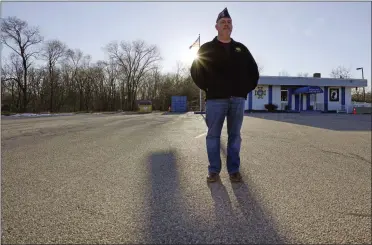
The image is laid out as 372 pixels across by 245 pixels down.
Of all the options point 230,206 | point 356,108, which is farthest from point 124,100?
point 230,206

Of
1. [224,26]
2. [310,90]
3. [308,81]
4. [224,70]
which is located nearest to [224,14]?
[224,26]

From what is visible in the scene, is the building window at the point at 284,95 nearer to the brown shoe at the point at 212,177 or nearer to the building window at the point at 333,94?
the building window at the point at 333,94

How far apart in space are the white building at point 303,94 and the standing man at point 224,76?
27189 mm

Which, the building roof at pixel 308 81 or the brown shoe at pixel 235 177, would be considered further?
the building roof at pixel 308 81

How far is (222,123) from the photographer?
295cm

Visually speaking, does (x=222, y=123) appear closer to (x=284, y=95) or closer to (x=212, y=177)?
(x=212, y=177)

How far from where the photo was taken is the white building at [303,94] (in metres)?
29.9

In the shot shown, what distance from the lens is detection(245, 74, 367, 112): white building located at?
2986cm

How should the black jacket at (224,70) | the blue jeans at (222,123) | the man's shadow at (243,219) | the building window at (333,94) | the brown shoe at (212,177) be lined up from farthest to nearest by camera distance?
the building window at (333,94) < the brown shoe at (212,177) < the blue jeans at (222,123) < the black jacket at (224,70) < the man's shadow at (243,219)

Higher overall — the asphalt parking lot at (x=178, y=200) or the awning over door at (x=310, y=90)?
the awning over door at (x=310, y=90)

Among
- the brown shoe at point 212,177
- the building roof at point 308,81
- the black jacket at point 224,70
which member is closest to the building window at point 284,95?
the building roof at point 308,81

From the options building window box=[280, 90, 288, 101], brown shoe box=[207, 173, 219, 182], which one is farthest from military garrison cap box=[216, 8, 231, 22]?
building window box=[280, 90, 288, 101]

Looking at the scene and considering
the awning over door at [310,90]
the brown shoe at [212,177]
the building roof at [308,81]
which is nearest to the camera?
the brown shoe at [212,177]

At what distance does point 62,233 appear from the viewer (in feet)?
6.45
